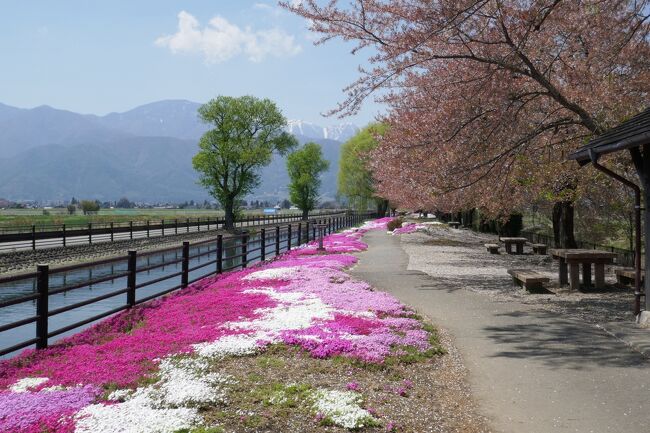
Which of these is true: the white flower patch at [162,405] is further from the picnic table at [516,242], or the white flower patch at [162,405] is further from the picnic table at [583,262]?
→ the picnic table at [516,242]

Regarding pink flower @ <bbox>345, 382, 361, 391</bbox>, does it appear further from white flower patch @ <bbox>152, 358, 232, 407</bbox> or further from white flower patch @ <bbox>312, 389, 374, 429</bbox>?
white flower patch @ <bbox>152, 358, 232, 407</bbox>

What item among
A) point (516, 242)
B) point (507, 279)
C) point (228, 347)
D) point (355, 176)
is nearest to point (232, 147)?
point (355, 176)

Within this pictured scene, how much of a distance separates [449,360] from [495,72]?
7951mm

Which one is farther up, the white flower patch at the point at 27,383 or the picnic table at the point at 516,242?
the picnic table at the point at 516,242

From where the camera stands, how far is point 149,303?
12.1 metres

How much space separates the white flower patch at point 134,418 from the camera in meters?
4.75

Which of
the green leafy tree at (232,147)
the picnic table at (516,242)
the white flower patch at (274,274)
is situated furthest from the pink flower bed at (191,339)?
the green leafy tree at (232,147)

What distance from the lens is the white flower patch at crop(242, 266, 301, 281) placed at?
14.8 metres

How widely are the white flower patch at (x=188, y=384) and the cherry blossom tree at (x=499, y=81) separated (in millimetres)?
8123

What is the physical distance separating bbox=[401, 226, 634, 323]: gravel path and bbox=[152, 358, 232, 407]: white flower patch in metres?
7.27

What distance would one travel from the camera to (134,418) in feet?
16.2

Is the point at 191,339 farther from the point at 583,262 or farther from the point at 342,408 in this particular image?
the point at 583,262

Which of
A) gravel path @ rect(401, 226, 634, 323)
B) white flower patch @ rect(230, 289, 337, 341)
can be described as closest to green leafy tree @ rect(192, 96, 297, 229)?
gravel path @ rect(401, 226, 634, 323)

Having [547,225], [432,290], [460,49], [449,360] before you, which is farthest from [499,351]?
[547,225]
